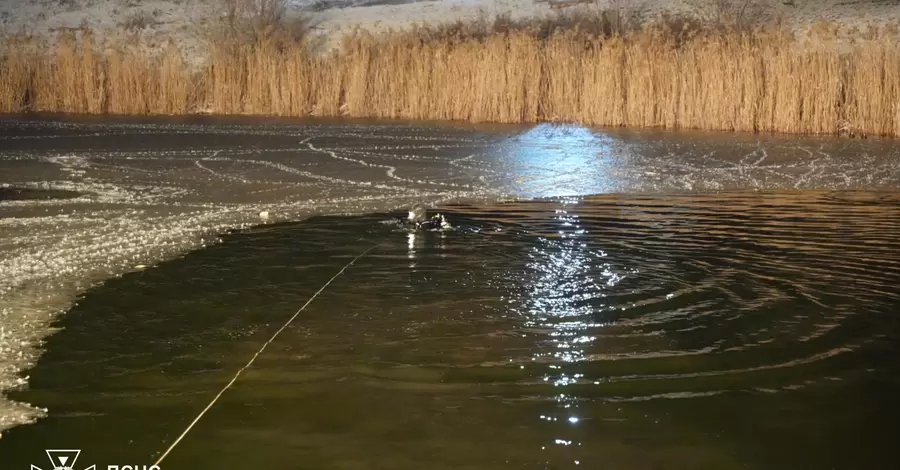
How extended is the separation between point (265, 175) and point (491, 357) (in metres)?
5.60

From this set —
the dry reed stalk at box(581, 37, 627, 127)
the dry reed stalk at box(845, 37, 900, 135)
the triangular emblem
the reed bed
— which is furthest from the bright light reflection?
the triangular emblem

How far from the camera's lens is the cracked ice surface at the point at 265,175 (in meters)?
5.43

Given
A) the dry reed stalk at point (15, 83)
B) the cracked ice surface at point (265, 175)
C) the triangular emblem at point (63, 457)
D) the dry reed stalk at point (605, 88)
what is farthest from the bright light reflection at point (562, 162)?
the dry reed stalk at point (15, 83)

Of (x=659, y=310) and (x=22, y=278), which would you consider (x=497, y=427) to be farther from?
(x=22, y=278)

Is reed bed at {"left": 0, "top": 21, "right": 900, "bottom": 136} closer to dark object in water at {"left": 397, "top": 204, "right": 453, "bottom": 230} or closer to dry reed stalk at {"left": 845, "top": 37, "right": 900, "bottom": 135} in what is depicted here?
dry reed stalk at {"left": 845, "top": 37, "right": 900, "bottom": 135}

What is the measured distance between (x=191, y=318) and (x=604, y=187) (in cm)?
480

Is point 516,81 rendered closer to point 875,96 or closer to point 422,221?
point 875,96

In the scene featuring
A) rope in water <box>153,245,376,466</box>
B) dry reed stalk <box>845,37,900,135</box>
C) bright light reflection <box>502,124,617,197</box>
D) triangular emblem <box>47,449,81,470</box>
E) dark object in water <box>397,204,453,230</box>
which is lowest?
triangular emblem <box>47,449,81,470</box>

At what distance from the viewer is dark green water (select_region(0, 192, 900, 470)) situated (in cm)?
306

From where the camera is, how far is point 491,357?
12.7 ft

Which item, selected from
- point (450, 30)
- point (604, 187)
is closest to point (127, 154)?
point (604, 187)

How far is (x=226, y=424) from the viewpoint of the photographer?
320 centimetres

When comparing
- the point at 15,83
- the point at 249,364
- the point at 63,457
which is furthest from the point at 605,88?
the point at 63,457

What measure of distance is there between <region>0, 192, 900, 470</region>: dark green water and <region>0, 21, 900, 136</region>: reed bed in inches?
287
